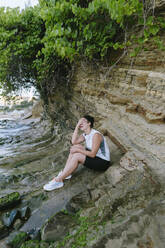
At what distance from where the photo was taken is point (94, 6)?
393 centimetres

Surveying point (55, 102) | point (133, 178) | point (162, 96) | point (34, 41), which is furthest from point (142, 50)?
point (55, 102)

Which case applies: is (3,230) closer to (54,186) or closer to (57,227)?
(57,227)

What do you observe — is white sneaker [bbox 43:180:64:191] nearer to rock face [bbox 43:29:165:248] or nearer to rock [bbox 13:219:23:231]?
rock face [bbox 43:29:165:248]

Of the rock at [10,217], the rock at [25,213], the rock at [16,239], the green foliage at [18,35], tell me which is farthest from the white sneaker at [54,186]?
the green foliage at [18,35]

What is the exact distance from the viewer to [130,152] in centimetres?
341

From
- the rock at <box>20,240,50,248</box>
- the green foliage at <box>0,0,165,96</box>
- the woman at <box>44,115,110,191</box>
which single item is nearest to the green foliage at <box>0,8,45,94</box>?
the green foliage at <box>0,0,165,96</box>

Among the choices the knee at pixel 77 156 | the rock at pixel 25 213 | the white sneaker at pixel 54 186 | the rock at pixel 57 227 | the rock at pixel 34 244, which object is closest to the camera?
the rock at pixel 34 244

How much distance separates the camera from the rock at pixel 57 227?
2.15 metres

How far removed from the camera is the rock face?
1.75 metres

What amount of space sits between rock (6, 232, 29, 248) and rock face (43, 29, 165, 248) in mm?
728

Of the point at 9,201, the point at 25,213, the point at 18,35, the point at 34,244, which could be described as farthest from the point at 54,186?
the point at 18,35

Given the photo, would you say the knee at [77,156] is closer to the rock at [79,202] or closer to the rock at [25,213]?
the rock at [79,202]

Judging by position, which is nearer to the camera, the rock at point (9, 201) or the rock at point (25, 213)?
the rock at point (25, 213)

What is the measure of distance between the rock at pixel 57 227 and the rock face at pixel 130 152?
0.74ft
